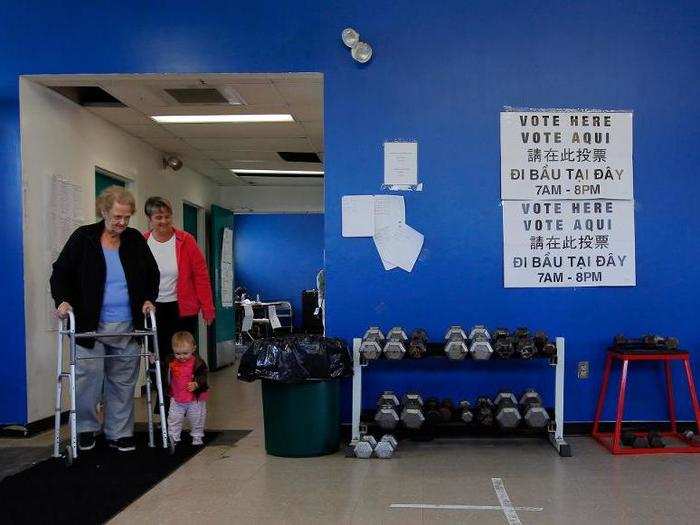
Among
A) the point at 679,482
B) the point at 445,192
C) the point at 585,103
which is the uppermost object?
the point at 585,103

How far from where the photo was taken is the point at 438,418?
450cm

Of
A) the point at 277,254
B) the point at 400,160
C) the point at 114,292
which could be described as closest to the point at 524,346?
the point at 400,160

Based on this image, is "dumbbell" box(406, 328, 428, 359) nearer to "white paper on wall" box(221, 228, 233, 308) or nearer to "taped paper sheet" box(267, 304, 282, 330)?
"white paper on wall" box(221, 228, 233, 308)

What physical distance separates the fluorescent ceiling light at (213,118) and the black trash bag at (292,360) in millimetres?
2849

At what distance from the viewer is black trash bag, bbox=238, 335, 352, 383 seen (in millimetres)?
4281

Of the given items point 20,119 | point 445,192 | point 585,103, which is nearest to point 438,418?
point 445,192

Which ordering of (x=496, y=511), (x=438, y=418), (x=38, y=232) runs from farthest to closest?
(x=38, y=232) < (x=438, y=418) < (x=496, y=511)

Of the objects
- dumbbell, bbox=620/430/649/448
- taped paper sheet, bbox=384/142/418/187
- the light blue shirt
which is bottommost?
dumbbell, bbox=620/430/649/448

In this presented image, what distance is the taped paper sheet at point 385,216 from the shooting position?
4895 millimetres

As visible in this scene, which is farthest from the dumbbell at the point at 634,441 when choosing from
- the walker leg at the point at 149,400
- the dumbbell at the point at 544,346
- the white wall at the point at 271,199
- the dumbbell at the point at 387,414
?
the white wall at the point at 271,199

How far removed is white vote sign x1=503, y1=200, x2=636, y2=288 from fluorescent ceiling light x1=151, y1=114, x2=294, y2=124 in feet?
8.72

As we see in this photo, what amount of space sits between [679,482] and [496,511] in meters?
1.16

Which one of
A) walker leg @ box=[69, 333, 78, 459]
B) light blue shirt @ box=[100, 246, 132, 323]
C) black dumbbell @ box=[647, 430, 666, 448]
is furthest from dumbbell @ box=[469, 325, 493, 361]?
walker leg @ box=[69, 333, 78, 459]

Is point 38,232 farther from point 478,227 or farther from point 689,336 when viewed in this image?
point 689,336
